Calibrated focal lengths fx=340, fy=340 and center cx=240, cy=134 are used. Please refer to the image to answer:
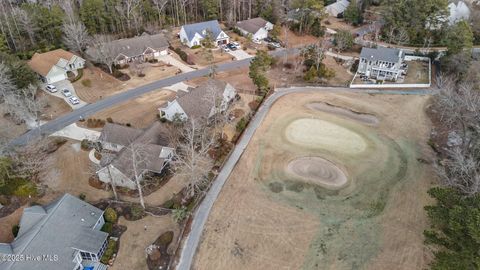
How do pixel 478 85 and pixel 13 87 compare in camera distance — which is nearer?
pixel 13 87

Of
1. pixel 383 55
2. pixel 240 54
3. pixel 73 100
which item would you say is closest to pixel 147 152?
pixel 73 100

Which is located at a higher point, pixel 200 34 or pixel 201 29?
pixel 201 29

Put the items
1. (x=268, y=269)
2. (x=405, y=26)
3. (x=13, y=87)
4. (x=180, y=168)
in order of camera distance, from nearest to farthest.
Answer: (x=268, y=269) < (x=180, y=168) < (x=13, y=87) < (x=405, y=26)

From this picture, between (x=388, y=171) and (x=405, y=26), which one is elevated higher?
(x=405, y=26)

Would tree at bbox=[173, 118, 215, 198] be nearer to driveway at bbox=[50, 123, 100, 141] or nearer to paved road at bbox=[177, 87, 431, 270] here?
paved road at bbox=[177, 87, 431, 270]

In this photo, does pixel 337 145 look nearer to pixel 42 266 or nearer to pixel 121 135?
pixel 121 135

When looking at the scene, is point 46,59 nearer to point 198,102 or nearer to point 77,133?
point 77,133

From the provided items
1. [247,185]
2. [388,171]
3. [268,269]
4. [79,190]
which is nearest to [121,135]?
[79,190]
